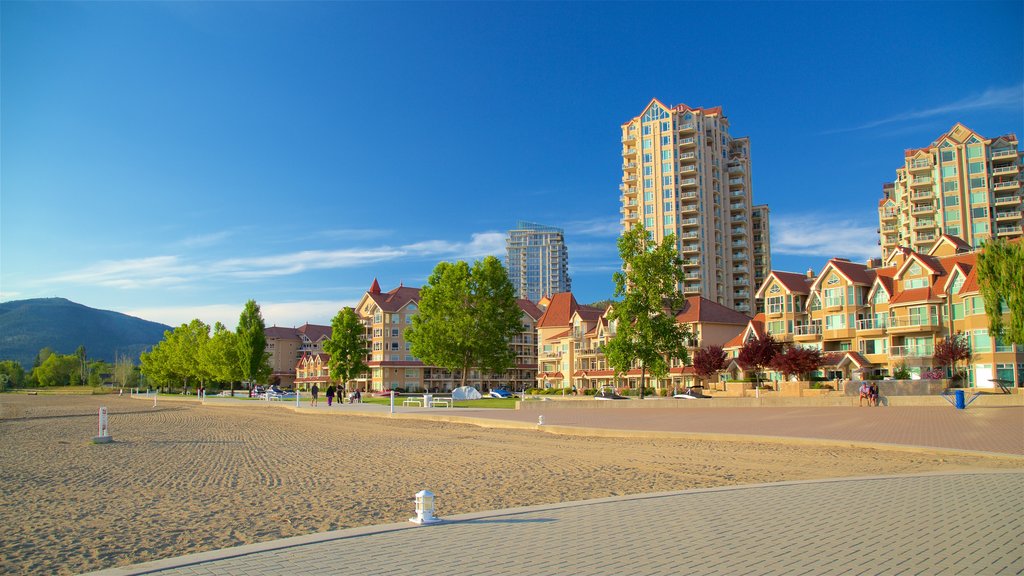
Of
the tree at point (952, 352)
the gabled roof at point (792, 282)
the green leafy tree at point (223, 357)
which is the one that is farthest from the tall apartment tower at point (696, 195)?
the green leafy tree at point (223, 357)

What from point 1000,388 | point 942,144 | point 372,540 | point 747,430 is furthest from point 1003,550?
point 942,144

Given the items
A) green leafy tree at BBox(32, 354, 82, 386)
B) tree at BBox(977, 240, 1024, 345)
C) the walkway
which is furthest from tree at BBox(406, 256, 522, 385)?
green leafy tree at BBox(32, 354, 82, 386)

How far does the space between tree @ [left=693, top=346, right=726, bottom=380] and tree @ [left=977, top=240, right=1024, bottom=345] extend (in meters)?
23.7

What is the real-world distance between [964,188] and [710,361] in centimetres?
5269

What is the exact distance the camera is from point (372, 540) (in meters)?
7.73

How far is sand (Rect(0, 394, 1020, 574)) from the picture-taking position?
29.2 feet

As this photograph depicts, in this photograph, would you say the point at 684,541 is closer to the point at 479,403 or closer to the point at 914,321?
the point at 479,403

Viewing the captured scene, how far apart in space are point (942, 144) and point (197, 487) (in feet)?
344

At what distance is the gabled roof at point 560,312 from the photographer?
9450cm

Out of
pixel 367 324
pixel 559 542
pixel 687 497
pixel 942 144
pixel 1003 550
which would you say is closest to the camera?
pixel 1003 550

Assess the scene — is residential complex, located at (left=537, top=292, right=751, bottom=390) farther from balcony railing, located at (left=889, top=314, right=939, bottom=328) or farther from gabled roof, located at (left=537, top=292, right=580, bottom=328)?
balcony railing, located at (left=889, top=314, right=939, bottom=328)

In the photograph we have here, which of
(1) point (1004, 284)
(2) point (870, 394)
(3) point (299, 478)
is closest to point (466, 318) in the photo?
(2) point (870, 394)

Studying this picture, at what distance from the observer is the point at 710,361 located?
64750mm

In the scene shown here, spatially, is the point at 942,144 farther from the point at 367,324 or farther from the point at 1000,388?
the point at 367,324
